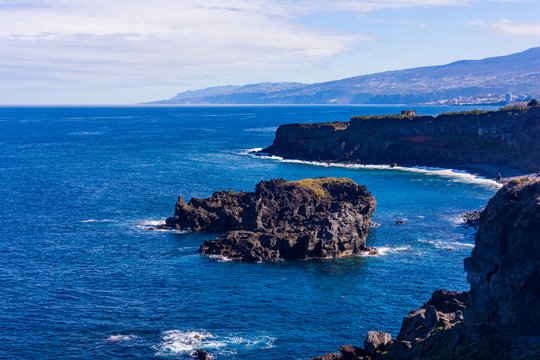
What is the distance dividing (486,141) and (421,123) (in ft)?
65.7

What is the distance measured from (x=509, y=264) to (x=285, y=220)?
56.3 m

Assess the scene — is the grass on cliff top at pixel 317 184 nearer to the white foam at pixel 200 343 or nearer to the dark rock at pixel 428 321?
the white foam at pixel 200 343

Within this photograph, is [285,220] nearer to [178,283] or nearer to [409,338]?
[178,283]

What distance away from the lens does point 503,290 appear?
3472 cm

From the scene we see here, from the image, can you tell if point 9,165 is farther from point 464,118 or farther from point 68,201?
point 464,118

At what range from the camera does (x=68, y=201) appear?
A: 364 feet

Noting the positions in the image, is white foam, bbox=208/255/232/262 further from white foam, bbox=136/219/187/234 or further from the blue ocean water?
white foam, bbox=136/219/187/234

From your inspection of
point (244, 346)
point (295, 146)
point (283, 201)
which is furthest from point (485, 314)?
point (295, 146)

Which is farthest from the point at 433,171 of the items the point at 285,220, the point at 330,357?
the point at 330,357

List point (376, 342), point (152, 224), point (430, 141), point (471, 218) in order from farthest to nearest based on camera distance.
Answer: point (430, 141), point (471, 218), point (152, 224), point (376, 342)

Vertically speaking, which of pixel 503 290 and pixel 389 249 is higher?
pixel 503 290

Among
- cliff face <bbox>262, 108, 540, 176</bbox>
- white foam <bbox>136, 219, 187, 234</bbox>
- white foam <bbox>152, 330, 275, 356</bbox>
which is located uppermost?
cliff face <bbox>262, 108, 540, 176</bbox>

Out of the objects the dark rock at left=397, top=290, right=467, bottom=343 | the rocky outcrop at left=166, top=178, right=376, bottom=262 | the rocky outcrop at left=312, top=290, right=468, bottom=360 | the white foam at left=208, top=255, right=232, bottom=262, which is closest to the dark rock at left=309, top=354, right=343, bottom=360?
the rocky outcrop at left=312, top=290, right=468, bottom=360

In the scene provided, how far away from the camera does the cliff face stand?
15012 cm
